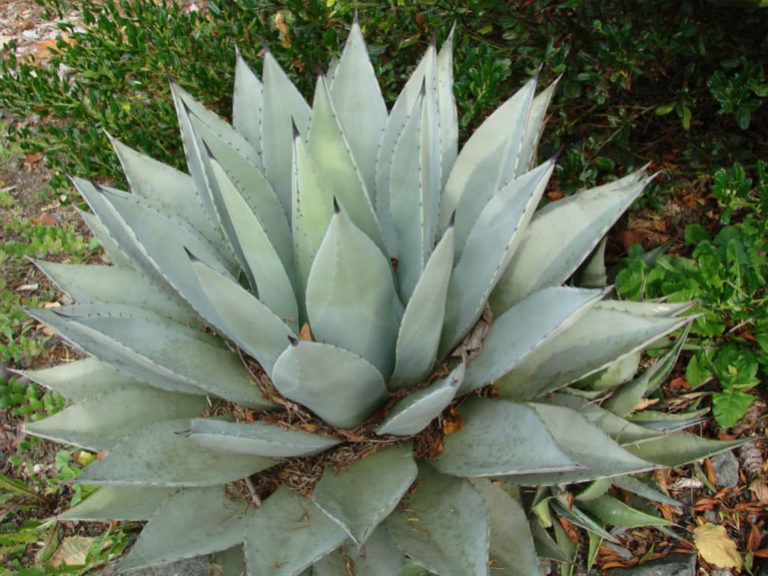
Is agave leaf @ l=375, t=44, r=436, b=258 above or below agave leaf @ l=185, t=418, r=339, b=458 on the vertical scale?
above

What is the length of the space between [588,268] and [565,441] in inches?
29.3

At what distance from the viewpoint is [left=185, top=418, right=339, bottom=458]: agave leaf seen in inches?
48.1

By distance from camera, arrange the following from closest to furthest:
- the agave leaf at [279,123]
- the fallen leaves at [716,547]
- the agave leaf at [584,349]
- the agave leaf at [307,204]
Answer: the agave leaf at [307,204] → the agave leaf at [584,349] → the agave leaf at [279,123] → the fallen leaves at [716,547]

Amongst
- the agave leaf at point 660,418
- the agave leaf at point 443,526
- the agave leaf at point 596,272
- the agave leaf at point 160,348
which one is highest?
the agave leaf at point 160,348

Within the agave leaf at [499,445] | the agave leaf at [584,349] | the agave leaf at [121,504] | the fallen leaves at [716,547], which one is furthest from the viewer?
the fallen leaves at [716,547]

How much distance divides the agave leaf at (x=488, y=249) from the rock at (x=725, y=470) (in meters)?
1.09

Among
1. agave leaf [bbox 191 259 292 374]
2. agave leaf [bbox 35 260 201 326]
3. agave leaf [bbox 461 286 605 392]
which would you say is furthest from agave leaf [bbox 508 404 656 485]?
agave leaf [bbox 35 260 201 326]

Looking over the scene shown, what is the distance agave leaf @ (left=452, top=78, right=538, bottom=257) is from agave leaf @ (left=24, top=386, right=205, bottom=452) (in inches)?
32.4

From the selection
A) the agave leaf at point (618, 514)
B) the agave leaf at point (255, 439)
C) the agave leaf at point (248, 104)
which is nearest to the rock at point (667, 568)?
the agave leaf at point (618, 514)

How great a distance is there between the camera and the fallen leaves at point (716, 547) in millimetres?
1839

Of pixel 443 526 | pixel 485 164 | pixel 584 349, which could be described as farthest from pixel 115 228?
pixel 584 349

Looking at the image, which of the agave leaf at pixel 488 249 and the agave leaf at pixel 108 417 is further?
the agave leaf at pixel 108 417

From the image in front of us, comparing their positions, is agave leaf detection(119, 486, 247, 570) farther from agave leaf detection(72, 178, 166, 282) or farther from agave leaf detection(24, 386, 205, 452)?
agave leaf detection(72, 178, 166, 282)

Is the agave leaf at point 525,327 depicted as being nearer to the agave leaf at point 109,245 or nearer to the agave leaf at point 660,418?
the agave leaf at point 660,418
